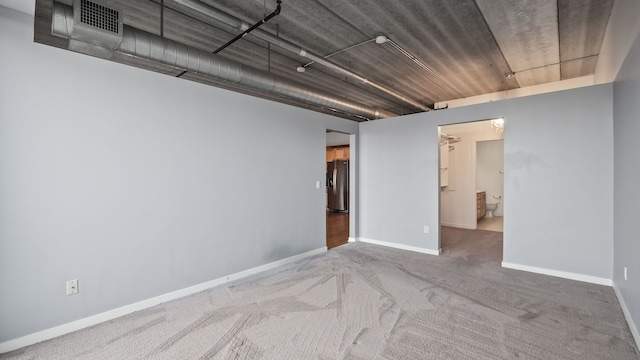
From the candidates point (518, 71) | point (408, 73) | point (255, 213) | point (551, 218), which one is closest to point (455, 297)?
point (551, 218)

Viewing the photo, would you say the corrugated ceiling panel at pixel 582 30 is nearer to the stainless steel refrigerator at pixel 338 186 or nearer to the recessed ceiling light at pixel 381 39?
the recessed ceiling light at pixel 381 39

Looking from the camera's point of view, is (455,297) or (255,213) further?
(255,213)

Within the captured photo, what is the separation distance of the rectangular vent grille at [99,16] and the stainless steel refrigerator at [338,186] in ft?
25.2

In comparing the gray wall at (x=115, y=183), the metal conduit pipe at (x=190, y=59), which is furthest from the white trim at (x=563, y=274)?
the metal conduit pipe at (x=190, y=59)

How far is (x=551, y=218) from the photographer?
3.66 m

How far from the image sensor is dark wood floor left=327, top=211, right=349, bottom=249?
546cm

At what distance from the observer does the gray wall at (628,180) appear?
7.14 feet

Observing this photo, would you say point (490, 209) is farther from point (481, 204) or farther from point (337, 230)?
point (337, 230)

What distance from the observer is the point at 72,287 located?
237 cm

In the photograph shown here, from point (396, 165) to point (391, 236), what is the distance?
130 cm

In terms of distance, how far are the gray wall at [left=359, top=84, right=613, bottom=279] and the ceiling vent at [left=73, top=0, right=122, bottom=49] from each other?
421 cm

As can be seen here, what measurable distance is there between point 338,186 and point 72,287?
777 centimetres

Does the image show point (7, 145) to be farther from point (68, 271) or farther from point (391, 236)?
point (391, 236)

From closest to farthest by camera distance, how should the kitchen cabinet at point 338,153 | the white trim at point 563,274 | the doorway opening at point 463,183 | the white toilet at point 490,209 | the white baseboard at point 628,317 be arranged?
the white baseboard at point 628,317 → the white trim at point 563,274 → the doorway opening at point 463,183 → the white toilet at point 490,209 → the kitchen cabinet at point 338,153
